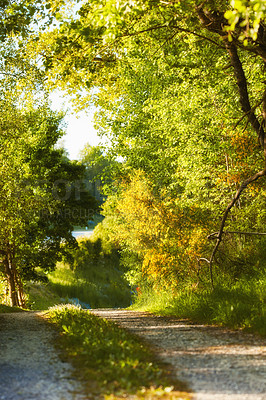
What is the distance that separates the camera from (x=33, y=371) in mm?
5211

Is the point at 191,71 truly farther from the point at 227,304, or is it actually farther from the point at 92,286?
the point at 92,286

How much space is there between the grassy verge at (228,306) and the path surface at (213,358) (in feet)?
1.18

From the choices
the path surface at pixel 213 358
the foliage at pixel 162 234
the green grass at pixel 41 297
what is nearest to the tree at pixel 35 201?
the green grass at pixel 41 297

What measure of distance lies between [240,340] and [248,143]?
21.5ft

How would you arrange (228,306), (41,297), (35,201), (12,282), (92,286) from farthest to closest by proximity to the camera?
1. (92,286)
2. (41,297)
3. (12,282)
4. (35,201)
5. (228,306)

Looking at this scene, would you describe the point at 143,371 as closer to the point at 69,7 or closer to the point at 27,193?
the point at 69,7

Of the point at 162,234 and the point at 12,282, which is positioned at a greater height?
the point at 162,234

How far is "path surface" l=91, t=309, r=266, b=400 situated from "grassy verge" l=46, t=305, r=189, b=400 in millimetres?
298

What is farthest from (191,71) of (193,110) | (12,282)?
(12,282)

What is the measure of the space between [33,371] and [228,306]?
179 inches

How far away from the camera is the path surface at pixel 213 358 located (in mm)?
4293

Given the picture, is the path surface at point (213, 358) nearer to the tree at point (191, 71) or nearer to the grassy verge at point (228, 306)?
the grassy verge at point (228, 306)

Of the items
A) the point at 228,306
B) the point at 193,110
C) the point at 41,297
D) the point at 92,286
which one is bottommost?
the point at 41,297

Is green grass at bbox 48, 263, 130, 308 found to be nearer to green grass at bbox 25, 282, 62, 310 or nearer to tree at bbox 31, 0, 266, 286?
green grass at bbox 25, 282, 62, 310
